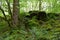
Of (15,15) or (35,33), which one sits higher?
(15,15)

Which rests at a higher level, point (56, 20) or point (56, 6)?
point (56, 6)

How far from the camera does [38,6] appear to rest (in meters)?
16.6

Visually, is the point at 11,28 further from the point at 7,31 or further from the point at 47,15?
the point at 47,15

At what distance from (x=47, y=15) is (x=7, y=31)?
3492mm

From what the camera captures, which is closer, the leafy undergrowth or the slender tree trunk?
the leafy undergrowth

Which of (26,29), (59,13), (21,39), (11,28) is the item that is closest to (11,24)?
(11,28)

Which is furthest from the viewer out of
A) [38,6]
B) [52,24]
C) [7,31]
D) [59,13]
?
[38,6]

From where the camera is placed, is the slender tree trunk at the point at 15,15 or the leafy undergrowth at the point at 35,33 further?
the slender tree trunk at the point at 15,15

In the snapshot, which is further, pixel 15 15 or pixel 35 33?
pixel 15 15

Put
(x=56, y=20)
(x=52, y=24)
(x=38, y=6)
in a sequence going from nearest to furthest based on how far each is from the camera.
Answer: (x=52, y=24)
(x=56, y=20)
(x=38, y=6)

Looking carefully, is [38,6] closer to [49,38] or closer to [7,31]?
[7,31]

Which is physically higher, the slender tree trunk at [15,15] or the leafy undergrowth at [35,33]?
the slender tree trunk at [15,15]

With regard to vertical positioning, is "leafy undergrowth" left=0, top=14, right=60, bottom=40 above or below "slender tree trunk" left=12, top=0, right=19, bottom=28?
below

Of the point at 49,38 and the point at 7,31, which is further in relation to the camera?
the point at 7,31
